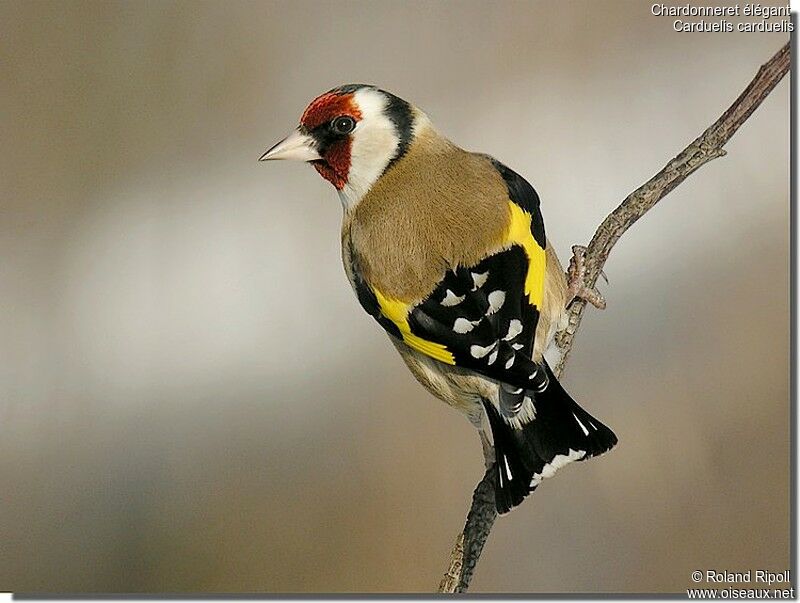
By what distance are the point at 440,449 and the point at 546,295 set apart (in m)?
0.35

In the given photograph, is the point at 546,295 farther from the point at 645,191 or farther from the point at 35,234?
the point at 35,234

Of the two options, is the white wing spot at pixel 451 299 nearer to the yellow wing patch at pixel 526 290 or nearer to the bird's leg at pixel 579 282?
the yellow wing patch at pixel 526 290

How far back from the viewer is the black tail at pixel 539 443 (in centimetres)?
130

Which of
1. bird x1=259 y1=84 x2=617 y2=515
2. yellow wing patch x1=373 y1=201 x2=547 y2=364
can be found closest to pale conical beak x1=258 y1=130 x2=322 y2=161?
bird x1=259 y1=84 x2=617 y2=515

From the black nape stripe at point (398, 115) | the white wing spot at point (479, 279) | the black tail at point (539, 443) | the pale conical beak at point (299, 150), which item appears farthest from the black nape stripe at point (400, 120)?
the black tail at point (539, 443)

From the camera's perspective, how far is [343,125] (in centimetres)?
144

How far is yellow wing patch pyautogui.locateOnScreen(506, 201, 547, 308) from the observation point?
4.22 feet

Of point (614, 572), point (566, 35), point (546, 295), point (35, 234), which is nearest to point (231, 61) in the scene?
point (35, 234)

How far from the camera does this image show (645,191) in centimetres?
143

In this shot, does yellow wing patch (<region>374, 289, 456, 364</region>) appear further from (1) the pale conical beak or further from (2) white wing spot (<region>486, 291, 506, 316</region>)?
(1) the pale conical beak

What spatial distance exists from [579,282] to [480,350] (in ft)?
0.77

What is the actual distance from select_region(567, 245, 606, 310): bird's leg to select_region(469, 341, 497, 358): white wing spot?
21 cm

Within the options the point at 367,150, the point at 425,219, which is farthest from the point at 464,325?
the point at 367,150

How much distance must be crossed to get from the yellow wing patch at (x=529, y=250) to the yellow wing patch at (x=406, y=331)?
0.12 m
